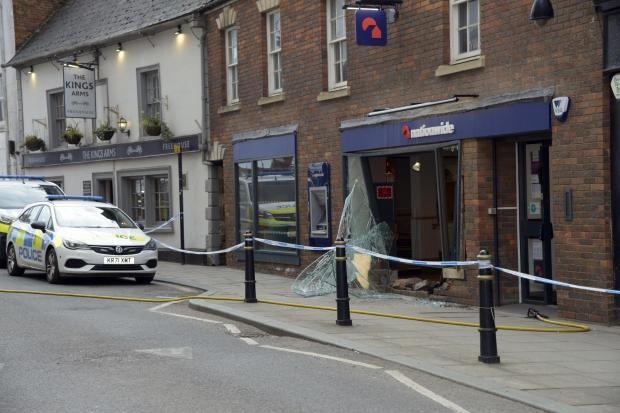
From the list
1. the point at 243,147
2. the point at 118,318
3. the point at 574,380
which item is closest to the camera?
the point at 574,380

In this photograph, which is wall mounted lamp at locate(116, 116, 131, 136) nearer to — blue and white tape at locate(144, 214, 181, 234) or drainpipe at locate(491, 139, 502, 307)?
blue and white tape at locate(144, 214, 181, 234)

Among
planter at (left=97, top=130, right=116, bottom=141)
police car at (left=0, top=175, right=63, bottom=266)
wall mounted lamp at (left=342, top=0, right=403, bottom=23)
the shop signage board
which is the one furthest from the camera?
planter at (left=97, top=130, right=116, bottom=141)

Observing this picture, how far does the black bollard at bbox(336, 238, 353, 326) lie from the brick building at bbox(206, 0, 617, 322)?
2899 mm

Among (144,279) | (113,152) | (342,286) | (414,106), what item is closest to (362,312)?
(342,286)

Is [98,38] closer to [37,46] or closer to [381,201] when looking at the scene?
[37,46]

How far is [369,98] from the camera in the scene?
1609 centimetres

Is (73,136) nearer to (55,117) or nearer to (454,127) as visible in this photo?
Result: (55,117)

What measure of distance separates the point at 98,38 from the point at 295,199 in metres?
10.1

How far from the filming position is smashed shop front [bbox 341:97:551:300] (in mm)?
13297

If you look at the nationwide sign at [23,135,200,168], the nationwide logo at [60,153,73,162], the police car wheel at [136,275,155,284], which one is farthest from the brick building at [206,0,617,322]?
the nationwide logo at [60,153,73,162]

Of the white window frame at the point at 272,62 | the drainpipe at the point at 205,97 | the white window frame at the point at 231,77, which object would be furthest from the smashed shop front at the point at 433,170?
the drainpipe at the point at 205,97

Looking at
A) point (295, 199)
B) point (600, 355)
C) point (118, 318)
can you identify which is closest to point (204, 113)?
point (295, 199)

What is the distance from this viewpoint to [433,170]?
17.0m

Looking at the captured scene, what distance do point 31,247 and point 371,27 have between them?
7.78 metres
